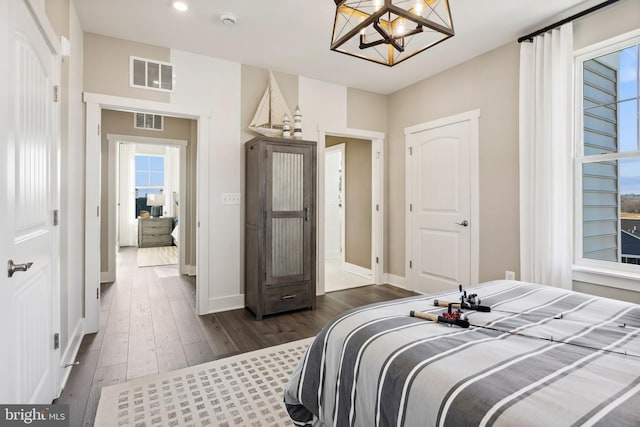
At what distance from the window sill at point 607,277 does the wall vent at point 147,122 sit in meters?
5.39

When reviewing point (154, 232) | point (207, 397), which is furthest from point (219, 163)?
point (154, 232)

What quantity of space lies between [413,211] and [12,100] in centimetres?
387

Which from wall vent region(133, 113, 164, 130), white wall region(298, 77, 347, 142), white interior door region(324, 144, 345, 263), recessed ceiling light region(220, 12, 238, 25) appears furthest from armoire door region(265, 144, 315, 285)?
white interior door region(324, 144, 345, 263)

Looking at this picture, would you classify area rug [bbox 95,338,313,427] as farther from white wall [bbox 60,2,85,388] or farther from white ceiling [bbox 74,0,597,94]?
white ceiling [bbox 74,0,597,94]

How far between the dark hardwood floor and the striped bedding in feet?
4.22

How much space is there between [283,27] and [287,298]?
101 inches

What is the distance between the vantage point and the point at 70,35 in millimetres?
2428

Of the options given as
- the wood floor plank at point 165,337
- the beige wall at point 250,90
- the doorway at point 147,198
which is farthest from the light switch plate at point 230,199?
the doorway at point 147,198

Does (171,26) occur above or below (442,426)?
above

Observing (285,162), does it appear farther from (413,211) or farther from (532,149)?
(532,149)

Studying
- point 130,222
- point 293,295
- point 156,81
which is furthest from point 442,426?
point 130,222

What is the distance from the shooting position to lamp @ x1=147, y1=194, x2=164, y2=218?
8516 millimetres

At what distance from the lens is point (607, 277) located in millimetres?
2494

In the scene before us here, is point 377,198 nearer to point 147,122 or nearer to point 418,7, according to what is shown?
point 418,7
